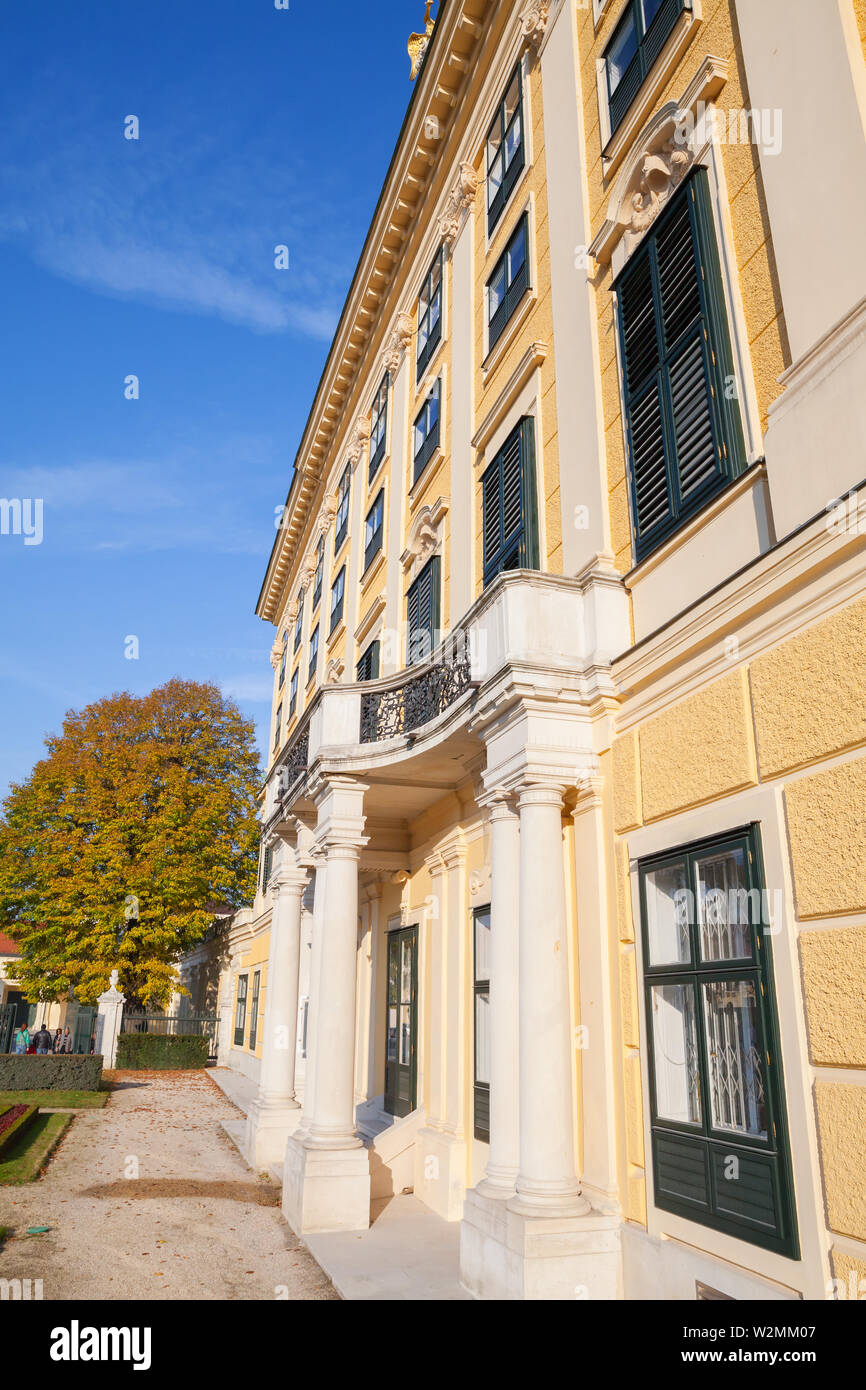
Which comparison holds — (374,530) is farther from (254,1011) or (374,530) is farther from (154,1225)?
(254,1011)

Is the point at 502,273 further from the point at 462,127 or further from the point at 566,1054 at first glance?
the point at 566,1054

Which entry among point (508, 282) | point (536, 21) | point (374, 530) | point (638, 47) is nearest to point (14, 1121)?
point (374, 530)

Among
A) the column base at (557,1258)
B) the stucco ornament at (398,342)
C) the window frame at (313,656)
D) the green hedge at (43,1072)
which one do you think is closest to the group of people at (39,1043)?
the green hedge at (43,1072)

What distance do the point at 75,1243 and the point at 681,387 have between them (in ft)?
32.1

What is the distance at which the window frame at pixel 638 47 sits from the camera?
7.95 metres

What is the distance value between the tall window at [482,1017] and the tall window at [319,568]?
13.8m

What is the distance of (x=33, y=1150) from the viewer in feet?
47.9

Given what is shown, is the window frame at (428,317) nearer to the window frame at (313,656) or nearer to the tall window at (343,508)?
the tall window at (343,508)

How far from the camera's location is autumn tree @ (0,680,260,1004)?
3222 centimetres

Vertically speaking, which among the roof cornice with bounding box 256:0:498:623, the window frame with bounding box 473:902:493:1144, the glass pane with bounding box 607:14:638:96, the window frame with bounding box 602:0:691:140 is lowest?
the window frame with bounding box 473:902:493:1144

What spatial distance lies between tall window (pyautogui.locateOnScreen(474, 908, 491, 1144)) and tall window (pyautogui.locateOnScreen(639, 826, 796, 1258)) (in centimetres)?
375

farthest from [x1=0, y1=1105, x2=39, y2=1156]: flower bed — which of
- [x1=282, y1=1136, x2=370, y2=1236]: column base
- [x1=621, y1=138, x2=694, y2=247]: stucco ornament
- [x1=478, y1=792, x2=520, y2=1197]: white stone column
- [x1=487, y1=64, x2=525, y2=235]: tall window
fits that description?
[x1=487, y1=64, x2=525, y2=235]: tall window

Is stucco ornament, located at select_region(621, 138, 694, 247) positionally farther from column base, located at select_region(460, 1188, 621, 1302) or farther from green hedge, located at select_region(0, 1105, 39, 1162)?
green hedge, located at select_region(0, 1105, 39, 1162)
